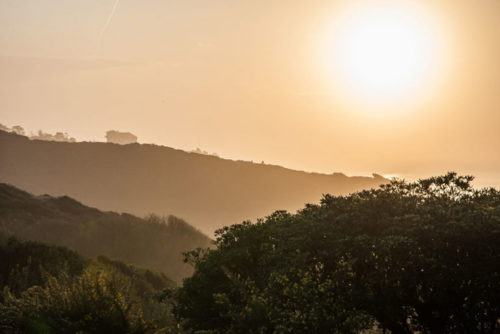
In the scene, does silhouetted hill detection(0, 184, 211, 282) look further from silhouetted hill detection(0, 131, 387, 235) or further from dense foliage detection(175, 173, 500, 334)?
silhouetted hill detection(0, 131, 387, 235)

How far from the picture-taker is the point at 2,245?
22.9 metres

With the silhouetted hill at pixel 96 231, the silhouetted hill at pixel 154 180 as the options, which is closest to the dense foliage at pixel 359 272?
the silhouetted hill at pixel 96 231

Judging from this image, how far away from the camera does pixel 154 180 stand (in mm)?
164125

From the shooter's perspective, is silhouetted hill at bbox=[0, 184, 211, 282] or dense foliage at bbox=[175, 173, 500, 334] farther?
silhouetted hill at bbox=[0, 184, 211, 282]

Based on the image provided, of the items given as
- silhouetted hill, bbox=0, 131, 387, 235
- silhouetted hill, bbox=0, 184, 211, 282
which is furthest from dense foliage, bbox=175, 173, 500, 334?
silhouetted hill, bbox=0, 131, 387, 235

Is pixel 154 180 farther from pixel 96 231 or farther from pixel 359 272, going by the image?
pixel 359 272

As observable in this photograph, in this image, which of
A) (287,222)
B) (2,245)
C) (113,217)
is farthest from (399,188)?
(113,217)

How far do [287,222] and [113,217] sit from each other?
2981cm

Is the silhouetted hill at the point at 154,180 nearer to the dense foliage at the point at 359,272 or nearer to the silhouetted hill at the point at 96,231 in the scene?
the silhouetted hill at the point at 96,231

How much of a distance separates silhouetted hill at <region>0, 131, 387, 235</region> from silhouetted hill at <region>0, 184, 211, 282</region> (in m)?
90.6

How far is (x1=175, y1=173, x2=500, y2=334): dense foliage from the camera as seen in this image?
1227 cm

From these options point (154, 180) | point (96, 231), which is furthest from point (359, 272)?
point (154, 180)

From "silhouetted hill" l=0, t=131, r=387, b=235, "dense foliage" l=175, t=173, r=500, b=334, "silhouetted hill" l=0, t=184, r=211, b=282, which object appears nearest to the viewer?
"dense foliage" l=175, t=173, r=500, b=334

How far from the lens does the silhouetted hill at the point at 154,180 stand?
141 m
